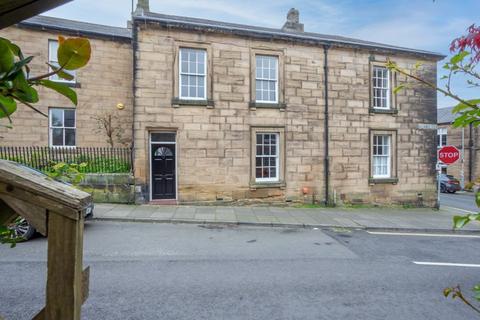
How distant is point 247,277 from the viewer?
16.5 feet

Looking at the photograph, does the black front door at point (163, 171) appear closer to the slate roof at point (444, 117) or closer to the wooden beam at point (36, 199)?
the wooden beam at point (36, 199)

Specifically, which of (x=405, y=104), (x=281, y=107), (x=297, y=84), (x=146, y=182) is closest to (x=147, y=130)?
(x=146, y=182)

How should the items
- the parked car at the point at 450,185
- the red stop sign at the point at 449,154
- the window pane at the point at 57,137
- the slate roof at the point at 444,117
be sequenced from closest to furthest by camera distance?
1. the red stop sign at the point at 449,154
2. the window pane at the point at 57,137
3. the parked car at the point at 450,185
4. the slate roof at the point at 444,117

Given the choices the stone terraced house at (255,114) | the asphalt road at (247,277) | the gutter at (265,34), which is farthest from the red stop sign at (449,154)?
the asphalt road at (247,277)

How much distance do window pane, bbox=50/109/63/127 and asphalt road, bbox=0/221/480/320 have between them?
29.5ft

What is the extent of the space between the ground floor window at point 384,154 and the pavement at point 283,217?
2.40m

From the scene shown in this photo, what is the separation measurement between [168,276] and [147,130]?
7785 mm

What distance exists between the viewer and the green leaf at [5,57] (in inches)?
33.2

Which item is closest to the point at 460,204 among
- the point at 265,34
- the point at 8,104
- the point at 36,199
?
the point at 265,34

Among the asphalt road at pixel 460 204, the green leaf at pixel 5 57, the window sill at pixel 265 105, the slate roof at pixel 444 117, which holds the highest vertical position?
the slate roof at pixel 444 117

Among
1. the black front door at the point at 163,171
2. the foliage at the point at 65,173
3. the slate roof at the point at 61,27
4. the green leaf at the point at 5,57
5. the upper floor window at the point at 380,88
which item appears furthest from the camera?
the upper floor window at the point at 380,88

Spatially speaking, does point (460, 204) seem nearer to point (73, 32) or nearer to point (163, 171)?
point (163, 171)

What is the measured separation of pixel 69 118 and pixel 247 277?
1372 centimetres

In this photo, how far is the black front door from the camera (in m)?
11.9
